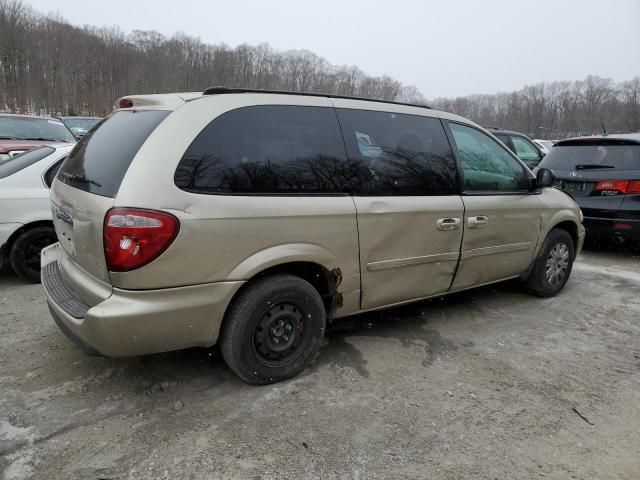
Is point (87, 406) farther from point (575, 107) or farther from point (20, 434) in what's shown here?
point (575, 107)

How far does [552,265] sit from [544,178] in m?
1.00

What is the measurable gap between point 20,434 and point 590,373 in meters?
3.59

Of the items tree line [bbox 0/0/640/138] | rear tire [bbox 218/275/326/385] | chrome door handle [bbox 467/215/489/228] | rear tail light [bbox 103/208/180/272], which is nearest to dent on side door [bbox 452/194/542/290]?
chrome door handle [bbox 467/215/489/228]

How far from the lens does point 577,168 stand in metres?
6.66

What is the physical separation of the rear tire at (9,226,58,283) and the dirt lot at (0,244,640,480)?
862 millimetres

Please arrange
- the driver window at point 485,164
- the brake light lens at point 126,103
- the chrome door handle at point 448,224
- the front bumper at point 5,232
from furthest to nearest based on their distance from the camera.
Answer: the front bumper at point 5,232, the driver window at point 485,164, the chrome door handle at point 448,224, the brake light lens at point 126,103

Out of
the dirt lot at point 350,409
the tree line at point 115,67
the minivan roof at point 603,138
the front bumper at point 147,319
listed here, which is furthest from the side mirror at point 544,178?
the tree line at point 115,67

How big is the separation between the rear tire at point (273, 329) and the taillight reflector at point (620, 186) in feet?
17.0

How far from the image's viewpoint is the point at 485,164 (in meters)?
4.07

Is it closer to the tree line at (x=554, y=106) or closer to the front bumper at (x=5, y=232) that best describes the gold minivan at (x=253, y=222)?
the front bumper at (x=5, y=232)

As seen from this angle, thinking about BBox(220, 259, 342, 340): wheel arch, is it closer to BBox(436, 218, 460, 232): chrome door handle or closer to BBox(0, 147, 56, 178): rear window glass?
BBox(436, 218, 460, 232): chrome door handle

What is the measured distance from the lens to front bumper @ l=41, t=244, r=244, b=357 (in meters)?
2.38

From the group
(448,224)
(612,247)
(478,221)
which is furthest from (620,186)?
(448,224)

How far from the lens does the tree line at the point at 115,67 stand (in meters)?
52.0
